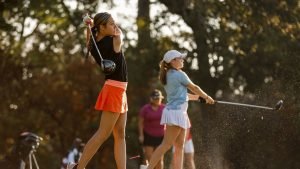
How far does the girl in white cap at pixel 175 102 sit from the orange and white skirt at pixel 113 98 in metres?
1.51

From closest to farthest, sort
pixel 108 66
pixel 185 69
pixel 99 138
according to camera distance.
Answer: pixel 108 66, pixel 99 138, pixel 185 69

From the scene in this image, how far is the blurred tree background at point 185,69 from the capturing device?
58.8 ft

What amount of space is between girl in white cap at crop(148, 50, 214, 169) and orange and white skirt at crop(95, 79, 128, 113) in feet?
4.97

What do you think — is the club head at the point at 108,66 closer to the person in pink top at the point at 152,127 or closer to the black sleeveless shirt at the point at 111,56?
the black sleeveless shirt at the point at 111,56

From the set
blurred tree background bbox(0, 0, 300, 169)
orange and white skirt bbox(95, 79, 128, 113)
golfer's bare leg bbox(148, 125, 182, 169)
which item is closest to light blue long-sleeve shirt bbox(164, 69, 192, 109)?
golfer's bare leg bbox(148, 125, 182, 169)

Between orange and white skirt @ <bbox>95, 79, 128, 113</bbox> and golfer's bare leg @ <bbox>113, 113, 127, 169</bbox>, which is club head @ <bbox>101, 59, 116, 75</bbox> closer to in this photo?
orange and white skirt @ <bbox>95, 79, 128, 113</bbox>

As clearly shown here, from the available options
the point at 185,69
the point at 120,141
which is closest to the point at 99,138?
the point at 120,141

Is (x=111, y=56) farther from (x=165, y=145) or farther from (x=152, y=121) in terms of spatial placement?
(x=152, y=121)

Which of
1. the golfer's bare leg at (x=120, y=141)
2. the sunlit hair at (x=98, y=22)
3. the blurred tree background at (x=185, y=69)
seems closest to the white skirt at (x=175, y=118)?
the golfer's bare leg at (x=120, y=141)

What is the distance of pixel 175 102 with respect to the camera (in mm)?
11062

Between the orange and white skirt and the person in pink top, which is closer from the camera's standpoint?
the orange and white skirt

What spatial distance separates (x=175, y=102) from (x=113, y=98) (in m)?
1.89

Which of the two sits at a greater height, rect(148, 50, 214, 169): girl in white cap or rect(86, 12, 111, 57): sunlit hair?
rect(86, 12, 111, 57): sunlit hair

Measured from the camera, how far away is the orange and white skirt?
30.5 feet
